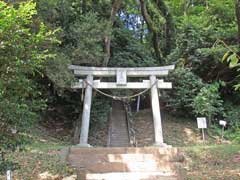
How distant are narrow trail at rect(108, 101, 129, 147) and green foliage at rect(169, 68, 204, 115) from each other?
221 cm

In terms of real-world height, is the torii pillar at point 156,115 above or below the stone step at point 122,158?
above

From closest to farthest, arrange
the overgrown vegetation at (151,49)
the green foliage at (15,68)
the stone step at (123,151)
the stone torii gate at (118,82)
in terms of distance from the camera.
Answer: the green foliage at (15,68)
the stone step at (123,151)
the overgrown vegetation at (151,49)
the stone torii gate at (118,82)

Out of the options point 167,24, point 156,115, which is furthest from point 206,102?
point 167,24

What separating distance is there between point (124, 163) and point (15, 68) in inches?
190

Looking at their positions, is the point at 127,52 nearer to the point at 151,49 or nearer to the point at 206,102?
the point at 151,49

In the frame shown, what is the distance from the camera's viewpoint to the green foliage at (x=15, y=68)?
3479mm

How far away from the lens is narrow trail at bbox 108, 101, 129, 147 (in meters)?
11.4

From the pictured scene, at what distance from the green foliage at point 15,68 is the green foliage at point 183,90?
9577mm

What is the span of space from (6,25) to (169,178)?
484 centimetres

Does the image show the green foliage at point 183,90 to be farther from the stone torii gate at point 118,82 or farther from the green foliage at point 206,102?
the stone torii gate at point 118,82

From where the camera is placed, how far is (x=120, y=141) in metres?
11.5

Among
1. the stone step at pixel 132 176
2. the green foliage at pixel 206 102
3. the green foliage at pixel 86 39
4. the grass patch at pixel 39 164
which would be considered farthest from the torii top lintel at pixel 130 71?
the stone step at pixel 132 176

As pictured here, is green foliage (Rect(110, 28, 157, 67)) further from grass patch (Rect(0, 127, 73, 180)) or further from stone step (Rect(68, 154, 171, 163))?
grass patch (Rect(0, 127, 73, 180))

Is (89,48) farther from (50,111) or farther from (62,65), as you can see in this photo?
(50,111)
